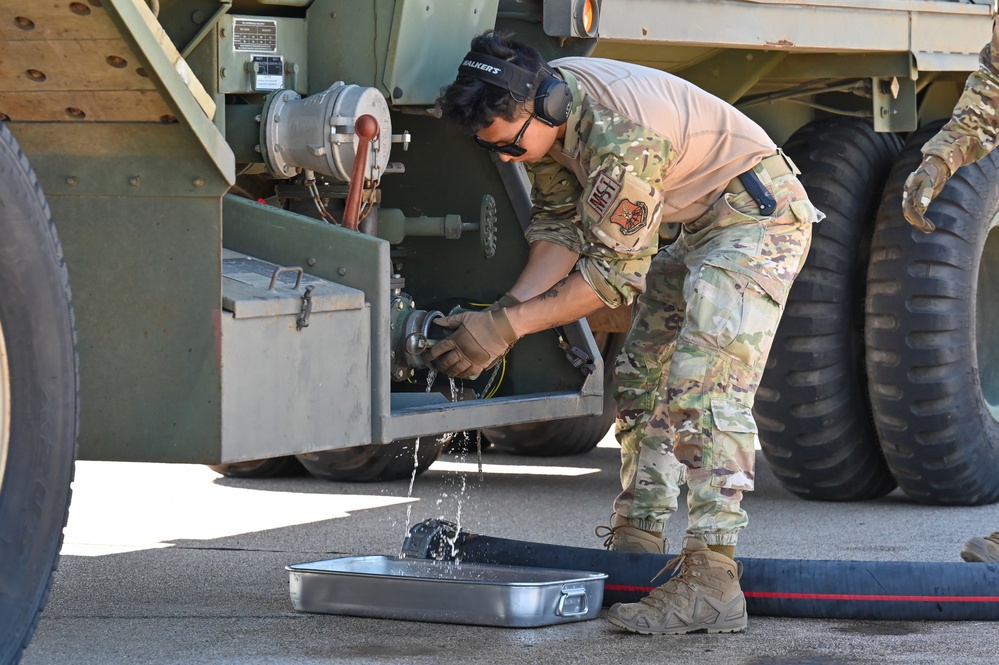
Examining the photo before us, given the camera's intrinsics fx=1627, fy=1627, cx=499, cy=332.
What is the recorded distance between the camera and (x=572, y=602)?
380cm

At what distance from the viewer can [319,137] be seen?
400 cm

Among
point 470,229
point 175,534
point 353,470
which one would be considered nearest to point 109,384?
point 470,229

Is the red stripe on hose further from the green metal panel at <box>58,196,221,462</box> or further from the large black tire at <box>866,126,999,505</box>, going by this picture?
the large black tire at <box>866,126,999,505</box>

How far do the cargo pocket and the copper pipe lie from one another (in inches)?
38.3

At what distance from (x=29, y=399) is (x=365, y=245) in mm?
1148

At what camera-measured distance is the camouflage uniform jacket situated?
369 cm

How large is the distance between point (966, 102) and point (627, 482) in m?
1.49

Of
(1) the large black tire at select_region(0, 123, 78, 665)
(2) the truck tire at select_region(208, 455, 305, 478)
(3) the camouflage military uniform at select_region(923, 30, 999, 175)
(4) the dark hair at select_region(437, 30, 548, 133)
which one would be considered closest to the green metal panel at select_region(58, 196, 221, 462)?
(1) the large black tire at select_region(0, 123, 78, 665)

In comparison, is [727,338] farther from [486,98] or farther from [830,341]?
[830,341]

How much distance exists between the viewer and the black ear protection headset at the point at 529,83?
3.65 m

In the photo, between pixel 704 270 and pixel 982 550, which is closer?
pixel 704 270

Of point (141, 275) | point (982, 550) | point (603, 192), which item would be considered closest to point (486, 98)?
point (603, 192)

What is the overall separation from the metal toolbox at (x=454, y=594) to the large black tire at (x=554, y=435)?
321 centimetres

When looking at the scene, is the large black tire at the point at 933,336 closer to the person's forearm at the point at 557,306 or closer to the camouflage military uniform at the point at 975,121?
the camouflage military uniform at the point at 975,121
